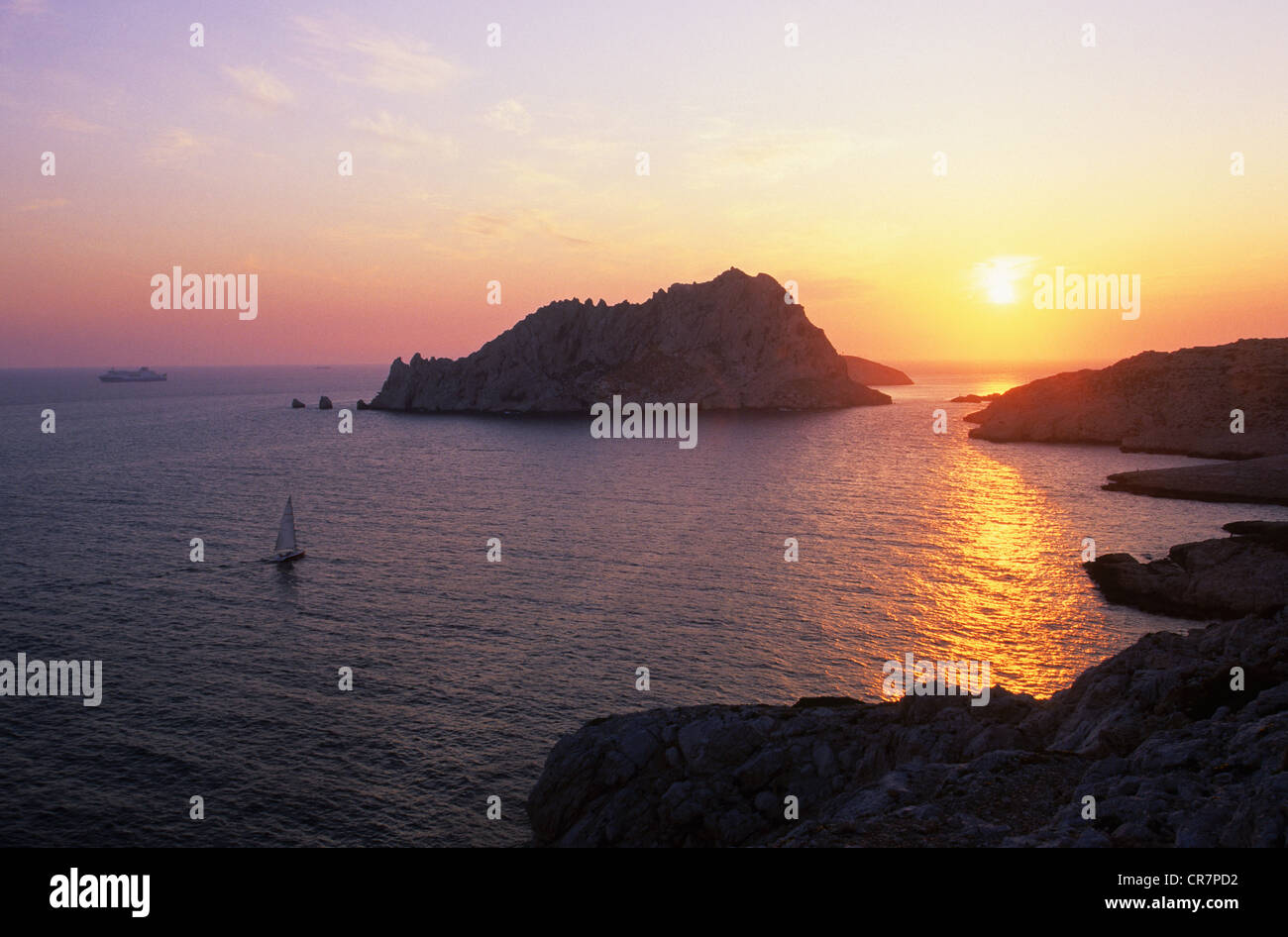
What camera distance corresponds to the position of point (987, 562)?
196 feet

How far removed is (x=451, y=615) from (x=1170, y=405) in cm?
12136

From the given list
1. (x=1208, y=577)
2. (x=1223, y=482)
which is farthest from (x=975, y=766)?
(x=1223, y=482)

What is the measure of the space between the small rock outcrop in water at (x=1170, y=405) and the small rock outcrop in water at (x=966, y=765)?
100940 mm

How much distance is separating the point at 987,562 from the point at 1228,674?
1496 inches

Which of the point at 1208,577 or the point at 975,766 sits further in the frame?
the point at 1208,577

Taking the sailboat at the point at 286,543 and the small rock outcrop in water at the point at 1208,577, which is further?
the sailboat at the point at 286,543

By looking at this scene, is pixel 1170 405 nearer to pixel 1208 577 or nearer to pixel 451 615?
pixel 1208 577

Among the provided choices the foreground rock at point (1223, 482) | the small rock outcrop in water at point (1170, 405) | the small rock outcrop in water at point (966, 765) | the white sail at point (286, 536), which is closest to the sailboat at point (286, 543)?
the white sail at point (286, 536)

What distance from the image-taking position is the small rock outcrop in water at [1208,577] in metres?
47.0

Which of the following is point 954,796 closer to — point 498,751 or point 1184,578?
point 498,751

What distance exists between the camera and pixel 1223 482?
82.8 metres

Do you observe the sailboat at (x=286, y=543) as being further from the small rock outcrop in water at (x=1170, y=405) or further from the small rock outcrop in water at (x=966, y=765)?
the small rock outcrop in water at (x=1170, y=405)

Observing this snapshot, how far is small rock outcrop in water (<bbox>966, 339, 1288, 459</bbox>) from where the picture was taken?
11131cm

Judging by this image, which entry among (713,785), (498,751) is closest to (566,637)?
(498,751)
